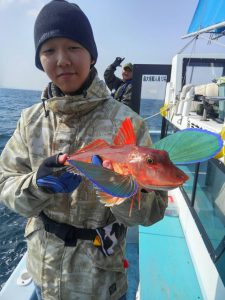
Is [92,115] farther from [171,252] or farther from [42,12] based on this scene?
[171,252]

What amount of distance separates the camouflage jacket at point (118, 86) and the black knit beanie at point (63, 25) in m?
5.06

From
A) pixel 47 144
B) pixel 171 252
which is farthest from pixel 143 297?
pixel 47 144

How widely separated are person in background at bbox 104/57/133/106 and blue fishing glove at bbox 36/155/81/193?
5.50 m

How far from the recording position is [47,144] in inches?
70.6

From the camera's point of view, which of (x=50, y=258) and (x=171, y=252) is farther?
(x=171, y=252)

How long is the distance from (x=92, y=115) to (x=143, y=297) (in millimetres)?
2099

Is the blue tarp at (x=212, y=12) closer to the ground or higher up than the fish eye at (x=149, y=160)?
higher up

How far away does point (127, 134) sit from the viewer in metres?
1.43

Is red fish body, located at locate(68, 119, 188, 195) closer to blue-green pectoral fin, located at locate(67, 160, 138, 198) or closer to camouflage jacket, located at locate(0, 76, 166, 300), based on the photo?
blue-green pectoral fin, located at locate(67, 160, 138, 198)

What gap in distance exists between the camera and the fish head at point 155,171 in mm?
1124

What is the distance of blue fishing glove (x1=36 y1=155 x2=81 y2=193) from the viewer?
4.90 feet

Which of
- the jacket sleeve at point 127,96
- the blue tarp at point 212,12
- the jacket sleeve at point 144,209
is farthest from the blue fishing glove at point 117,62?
the jacket sleeve at point 144,209

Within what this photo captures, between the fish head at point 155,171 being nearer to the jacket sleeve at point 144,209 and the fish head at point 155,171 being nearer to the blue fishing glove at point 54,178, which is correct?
the jacket sleeve at point 144,209

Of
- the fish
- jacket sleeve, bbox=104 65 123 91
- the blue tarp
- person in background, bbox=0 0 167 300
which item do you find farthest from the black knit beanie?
jacket sleeve, bbox=104 65 123 91
